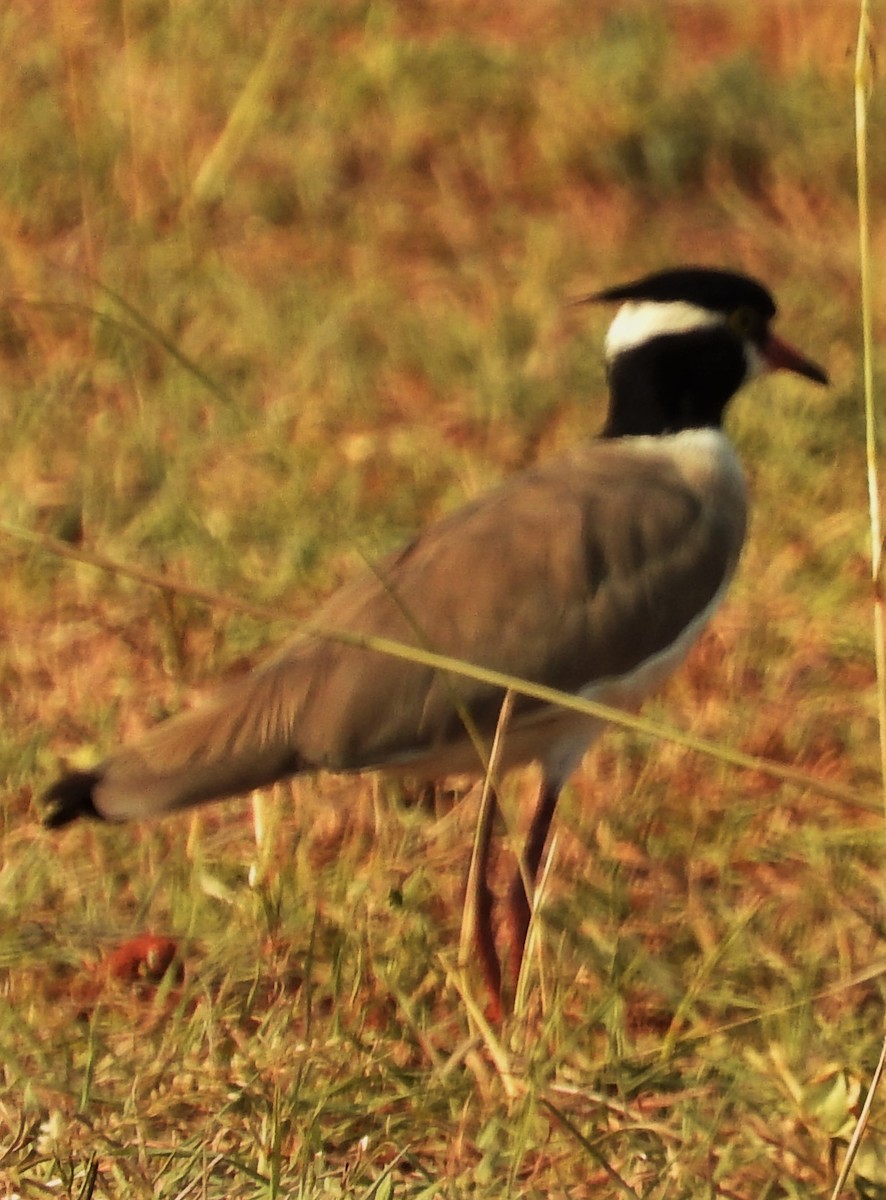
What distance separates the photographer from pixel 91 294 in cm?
657

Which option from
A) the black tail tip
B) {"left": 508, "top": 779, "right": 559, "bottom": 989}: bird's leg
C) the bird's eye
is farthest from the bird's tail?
the bird's eye

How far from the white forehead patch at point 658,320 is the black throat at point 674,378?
0.01 m

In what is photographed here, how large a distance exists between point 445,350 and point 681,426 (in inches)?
69.0

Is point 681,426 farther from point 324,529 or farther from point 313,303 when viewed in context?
point 313,303

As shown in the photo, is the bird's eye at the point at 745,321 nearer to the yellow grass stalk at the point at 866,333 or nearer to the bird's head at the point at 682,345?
the bird's head at the point at 682,345

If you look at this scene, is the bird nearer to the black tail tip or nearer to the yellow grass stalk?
the black tail tip

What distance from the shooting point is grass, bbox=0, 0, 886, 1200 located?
11.0 ft

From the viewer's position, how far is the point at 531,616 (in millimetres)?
4324

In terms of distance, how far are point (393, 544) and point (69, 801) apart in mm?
1852

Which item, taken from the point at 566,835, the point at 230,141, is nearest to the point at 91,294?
the point at 230,141

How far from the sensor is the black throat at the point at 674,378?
489cm

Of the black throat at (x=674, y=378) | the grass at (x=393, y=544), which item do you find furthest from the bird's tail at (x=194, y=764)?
the black throat at (x=674, y=378)

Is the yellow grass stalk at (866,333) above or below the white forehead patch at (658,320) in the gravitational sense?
above

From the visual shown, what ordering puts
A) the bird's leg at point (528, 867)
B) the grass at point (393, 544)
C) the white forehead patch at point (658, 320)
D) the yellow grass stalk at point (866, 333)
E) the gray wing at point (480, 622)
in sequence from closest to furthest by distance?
the yellow grass stalk at point (866, 333), the grass at point (393, 544), the gray wing at point (480, 622), the bird's leg at point (528, 867), the white forehead patch at point (658, 320)
